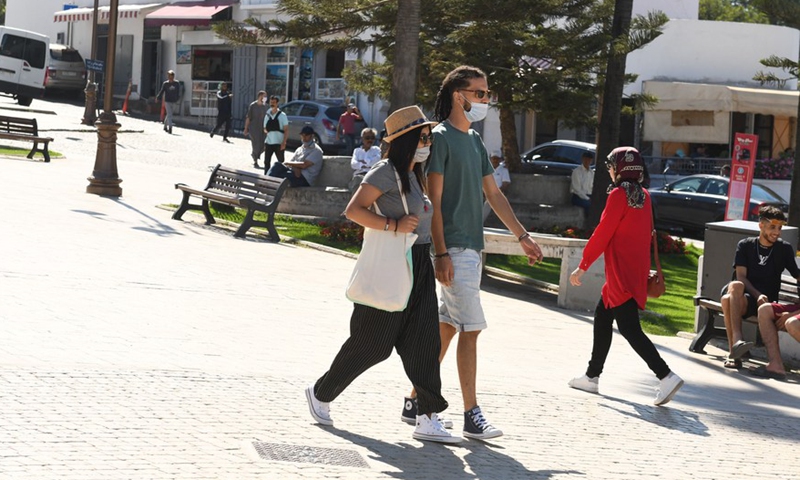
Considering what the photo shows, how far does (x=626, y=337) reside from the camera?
27.9ft

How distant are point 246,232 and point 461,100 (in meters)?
10.1

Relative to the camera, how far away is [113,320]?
8.82 m

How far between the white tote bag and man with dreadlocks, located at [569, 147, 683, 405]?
2189mm

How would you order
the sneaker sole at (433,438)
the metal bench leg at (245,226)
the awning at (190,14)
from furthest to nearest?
the awning at (190,14)
the metal bench leg at (245,226)
the sneaker sole at (433,438)

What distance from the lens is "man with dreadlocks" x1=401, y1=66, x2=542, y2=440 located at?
261 inches

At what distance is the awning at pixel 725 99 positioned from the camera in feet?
108

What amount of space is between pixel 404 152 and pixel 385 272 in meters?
0.64

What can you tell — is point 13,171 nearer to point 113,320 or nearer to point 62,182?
point 62,182

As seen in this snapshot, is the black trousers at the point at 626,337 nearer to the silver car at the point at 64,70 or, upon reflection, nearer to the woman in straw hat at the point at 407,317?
the woman in straw hat at the point at 407,317

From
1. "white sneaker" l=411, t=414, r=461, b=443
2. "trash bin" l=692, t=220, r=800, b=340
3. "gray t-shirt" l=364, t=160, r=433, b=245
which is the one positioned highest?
"gray t-shirt" l=364, t=160, r=433, b=245

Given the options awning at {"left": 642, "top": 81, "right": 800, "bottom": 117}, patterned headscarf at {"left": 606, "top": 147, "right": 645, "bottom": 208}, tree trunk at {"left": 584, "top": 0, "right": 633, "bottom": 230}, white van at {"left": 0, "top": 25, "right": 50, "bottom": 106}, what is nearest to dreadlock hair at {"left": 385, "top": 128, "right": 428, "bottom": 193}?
patterned headscarf at {"left": 606, "top": 147, "right": 645, "bottom": 208}

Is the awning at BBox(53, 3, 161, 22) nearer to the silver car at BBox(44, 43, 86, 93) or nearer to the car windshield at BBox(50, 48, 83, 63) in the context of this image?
the car windshield at BBox(50, 48, 83, 63)

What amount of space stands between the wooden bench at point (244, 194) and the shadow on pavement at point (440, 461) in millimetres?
9749

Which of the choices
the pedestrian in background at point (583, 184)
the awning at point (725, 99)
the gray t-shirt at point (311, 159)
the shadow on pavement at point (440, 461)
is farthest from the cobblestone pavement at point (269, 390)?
the awning at point (725, 99)
